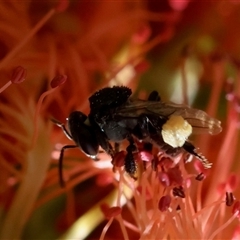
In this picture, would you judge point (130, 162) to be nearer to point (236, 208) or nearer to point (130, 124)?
point (130, 124)

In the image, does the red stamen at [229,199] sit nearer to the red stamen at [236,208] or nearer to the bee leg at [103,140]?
the red stamen at [236,208]

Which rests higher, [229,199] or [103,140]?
[103,140]

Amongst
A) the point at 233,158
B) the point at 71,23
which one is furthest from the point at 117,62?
the point at 233,158

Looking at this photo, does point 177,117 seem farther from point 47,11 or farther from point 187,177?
point 47,11

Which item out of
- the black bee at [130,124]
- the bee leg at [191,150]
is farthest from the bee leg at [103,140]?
the bee leg at [191,150]

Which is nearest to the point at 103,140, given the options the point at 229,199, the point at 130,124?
the point at 130,124

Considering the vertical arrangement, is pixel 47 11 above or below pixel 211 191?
above

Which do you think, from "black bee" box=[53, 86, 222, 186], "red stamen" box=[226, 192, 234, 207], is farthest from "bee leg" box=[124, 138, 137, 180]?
"red stamen" box=[226, 192, 234, 207]
